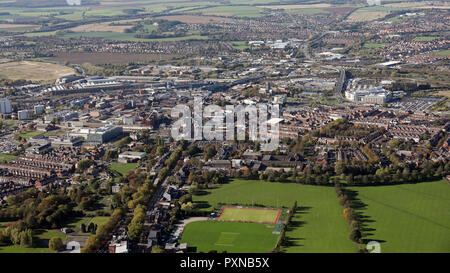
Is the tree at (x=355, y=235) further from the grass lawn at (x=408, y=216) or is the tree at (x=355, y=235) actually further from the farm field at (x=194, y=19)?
the farm field at (x=194, y=19)

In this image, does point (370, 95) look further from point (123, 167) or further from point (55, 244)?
point (55, 244)

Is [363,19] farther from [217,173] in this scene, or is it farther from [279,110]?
[217,173]

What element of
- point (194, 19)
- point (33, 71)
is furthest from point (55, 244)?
point (194, 19)

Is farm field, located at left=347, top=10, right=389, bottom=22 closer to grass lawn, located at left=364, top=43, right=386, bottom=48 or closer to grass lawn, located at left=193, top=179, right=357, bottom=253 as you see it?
grass lawn, located at left=364, top=43, right=386, bottom=48

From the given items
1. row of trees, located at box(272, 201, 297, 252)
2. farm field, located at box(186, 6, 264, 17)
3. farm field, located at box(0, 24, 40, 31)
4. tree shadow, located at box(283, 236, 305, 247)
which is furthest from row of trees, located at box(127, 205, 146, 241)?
farm field, located at box(186, 6, 264, 17)

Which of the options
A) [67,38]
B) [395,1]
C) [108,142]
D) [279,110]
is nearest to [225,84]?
[279,110]

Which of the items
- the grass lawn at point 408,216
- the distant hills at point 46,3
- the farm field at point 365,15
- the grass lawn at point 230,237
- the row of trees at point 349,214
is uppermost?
the distant hills at point 46,3

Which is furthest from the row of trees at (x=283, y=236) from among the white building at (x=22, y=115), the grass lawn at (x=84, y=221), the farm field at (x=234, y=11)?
the farm field at (x=234, y=11)
